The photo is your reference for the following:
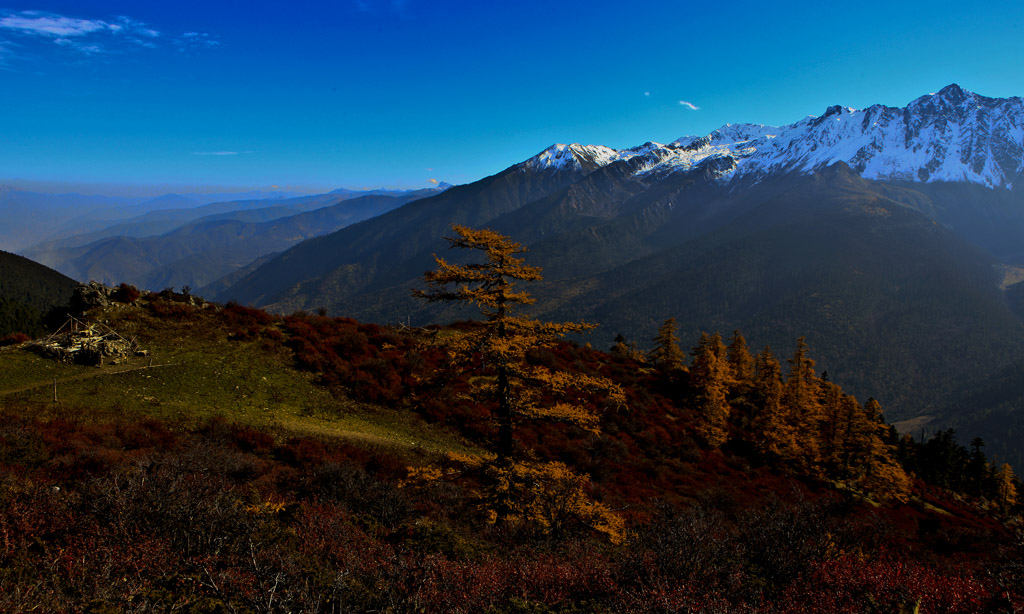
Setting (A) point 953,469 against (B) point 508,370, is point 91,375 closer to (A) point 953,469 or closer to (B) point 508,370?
(B) point 508,370

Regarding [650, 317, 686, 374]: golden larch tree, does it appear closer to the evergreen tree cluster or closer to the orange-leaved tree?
the orange-leaved tree

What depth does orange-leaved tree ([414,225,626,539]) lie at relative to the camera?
12750mm

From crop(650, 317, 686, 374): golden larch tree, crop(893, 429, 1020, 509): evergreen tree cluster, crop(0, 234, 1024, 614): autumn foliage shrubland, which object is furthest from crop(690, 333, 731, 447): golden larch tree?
crop(893, 429, 1020, 509): evergreen tree cluster

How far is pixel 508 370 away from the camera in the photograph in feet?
44.4

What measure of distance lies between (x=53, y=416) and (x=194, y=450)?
22.9 feet

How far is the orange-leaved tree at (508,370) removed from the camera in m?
12.8

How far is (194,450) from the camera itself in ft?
42.8

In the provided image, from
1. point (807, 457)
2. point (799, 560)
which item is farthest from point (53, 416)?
point (807, 457)

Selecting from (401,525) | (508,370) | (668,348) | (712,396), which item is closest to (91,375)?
(401,525)

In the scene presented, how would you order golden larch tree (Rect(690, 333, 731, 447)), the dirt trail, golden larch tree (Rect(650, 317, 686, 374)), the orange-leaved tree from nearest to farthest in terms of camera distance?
the orange-leaved tree < the dirt trail < golden larch tree (Rect(690, 333, 731, 447)) < golden larch tree (Rect(650, 317, 686, 374))

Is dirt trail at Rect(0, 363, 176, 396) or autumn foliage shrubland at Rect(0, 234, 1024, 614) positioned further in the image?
dirt trail at Rect(0, 363, 176, 396)

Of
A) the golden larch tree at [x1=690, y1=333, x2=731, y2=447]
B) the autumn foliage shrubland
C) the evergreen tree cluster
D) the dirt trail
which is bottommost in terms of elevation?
the evergreen tree cluster

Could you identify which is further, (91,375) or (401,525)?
(91,375)

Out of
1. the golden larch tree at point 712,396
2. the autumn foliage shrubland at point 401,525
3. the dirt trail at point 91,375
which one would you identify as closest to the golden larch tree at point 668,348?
the golden larch tree at point 712,396
